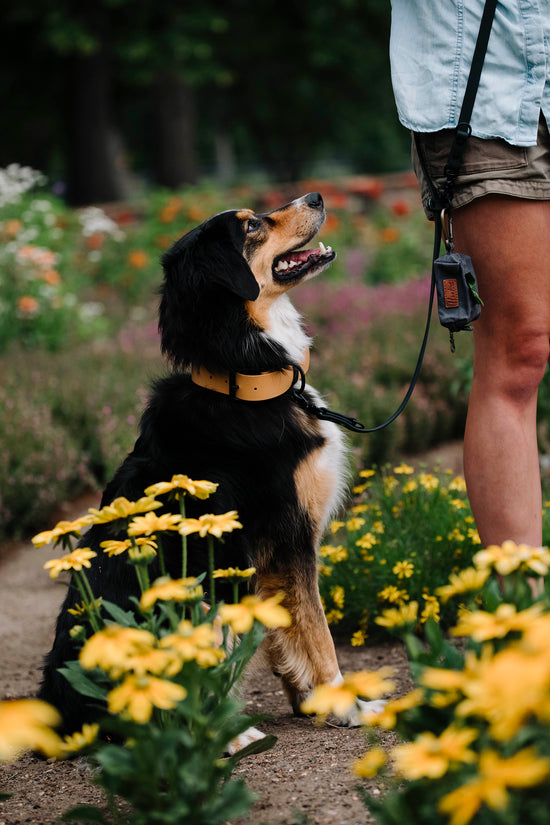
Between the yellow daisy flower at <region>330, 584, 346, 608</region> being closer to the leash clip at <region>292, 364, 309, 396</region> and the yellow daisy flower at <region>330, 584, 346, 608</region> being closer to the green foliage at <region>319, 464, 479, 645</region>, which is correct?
the green foliage at <region>319, 464, 479, 645</region>

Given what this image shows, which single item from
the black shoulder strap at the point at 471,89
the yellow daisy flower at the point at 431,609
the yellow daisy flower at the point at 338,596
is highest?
the black shoulder strap at the point at 471,89

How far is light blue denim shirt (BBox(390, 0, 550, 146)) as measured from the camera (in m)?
2.38

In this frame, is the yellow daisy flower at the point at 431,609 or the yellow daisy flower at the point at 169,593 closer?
the yellow daisy flower at the point at 169,593

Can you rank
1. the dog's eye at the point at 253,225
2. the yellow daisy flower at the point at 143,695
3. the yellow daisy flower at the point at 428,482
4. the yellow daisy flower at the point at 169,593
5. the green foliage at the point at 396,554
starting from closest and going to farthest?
1. the yellow daisy flower at the point at 143,695
2. the yellow daisy flower at the point at 169,593
3. the dog's eye at the point at 253,225
4. the green foliage at the point at 396,554
5. the yellow daisy flower at the point at 428,482

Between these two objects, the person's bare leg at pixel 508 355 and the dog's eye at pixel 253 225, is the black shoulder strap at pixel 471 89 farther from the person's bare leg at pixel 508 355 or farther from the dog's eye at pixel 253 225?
the dog's eye at pixel 253 225

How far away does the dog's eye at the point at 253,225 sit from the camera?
10.1ft

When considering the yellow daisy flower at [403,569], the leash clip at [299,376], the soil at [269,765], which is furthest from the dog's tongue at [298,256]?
the soil at [269,765]

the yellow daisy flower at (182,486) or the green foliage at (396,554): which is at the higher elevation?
the yellow daisy flower at (182,486)

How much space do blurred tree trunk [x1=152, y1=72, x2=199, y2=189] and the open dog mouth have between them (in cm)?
1524

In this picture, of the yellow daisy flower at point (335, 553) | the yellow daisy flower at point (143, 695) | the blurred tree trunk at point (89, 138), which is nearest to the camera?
the yellow daisy flower at point (143, 695)

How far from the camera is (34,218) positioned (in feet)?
28.9

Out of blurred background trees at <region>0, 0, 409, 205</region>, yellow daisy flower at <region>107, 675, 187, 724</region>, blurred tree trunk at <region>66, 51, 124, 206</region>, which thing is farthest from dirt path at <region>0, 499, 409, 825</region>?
blurred tree trunk at <region>66, 51, 124, 206</region>

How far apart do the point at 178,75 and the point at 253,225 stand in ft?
47.1

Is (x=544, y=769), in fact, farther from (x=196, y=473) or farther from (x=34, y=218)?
(x=34, y=218)
